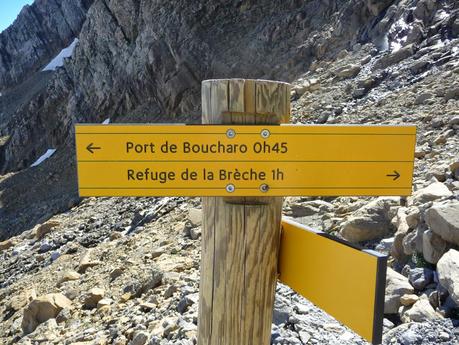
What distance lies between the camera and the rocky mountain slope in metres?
3.79

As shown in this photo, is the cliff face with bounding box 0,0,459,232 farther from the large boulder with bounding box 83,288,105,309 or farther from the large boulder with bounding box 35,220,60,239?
the large boulder with bounding box 83,288,105,309

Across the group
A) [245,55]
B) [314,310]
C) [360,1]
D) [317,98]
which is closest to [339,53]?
[360,1]

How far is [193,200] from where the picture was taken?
10.5 metres

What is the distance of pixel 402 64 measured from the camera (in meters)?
13.6

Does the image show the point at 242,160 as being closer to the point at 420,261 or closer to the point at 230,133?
the point at 230,133

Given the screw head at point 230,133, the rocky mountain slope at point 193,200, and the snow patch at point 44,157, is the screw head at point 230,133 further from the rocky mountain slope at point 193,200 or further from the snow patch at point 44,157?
the snow patch at point 44,157

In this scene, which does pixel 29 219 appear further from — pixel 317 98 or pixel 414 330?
pixel 414 330

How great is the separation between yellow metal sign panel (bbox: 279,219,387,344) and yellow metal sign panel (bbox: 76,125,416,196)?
0.74 feet

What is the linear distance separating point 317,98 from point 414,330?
12591 millimetres

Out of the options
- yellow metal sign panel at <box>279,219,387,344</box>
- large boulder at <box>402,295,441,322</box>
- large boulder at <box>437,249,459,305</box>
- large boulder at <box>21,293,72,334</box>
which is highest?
yellow metal sign panel at <box>279,219,387,344</box>

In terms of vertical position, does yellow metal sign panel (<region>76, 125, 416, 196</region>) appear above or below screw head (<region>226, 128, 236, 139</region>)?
below

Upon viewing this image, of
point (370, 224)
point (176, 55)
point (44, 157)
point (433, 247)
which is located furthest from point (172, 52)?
point (433, 247)

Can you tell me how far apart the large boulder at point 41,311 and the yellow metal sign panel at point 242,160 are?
20.4 feet

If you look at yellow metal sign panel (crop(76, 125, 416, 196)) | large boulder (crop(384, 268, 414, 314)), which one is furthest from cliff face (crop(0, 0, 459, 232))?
yellow metal sign panel (crop(76, 125, 416, 196))
